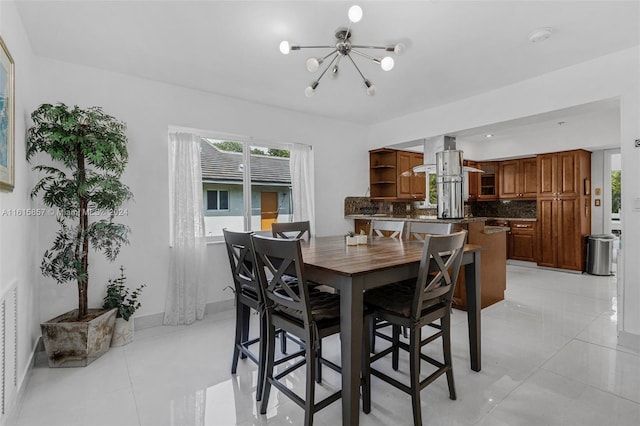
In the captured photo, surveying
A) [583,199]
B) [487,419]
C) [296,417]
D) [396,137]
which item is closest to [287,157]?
[396,137]

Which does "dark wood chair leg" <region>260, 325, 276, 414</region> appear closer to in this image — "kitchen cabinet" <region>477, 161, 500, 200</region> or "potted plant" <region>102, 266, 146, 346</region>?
"potted plant" <region>102, 266, 146, 346</region>

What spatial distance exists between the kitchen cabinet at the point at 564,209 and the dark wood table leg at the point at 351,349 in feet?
18.5

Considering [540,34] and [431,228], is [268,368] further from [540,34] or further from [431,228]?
[540,34]

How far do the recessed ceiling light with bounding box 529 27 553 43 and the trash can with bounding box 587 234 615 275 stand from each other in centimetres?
427

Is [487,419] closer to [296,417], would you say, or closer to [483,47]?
[296,417]

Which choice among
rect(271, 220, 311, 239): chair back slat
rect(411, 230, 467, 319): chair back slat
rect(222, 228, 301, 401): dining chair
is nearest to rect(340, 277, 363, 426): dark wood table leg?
rect(411, 230, 467, 319): chair back slat

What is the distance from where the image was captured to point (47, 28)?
240cm

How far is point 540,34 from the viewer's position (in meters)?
2.46

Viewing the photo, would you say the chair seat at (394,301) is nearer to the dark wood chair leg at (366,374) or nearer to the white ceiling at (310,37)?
the dark wood chair leg at (366,374)

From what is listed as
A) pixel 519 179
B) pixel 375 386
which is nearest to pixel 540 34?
pixel 375 386

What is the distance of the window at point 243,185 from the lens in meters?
3.82

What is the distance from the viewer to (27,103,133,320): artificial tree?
2.43 metres

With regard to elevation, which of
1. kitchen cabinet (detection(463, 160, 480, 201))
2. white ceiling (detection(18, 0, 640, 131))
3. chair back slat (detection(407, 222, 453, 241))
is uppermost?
white ceiling (detection(18, 0, 640, 131))

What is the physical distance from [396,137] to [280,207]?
2112mm
